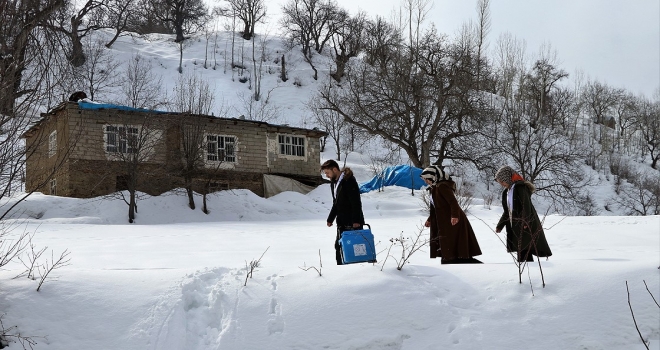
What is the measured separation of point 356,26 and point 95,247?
5365 centimetres

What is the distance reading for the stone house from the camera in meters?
21.3

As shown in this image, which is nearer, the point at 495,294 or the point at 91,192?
→ the point at 495,294

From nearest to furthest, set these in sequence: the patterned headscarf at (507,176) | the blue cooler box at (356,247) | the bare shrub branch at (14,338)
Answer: the bare shrub branch at (14,338) → the blue cooler box at (356,247) → the patterned headscarf at (507,176)

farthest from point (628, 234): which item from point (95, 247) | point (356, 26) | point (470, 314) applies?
point (356, 26)

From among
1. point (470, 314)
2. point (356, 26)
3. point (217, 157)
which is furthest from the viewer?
point (356, 26)

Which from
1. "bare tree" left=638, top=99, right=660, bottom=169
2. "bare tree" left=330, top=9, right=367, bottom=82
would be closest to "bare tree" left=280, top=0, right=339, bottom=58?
"bare tree" left=330, top=9, right=367, bottom=82

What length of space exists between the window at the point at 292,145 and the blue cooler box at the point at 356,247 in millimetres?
21473

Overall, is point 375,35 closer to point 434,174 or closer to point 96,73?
point 96,73

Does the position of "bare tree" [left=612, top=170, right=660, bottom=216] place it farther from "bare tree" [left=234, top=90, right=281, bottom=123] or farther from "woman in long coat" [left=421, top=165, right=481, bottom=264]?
"woman in long coat" [left=421, top=165, right=481, bottom=264]

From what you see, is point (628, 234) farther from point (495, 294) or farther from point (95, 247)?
point (95, 247)

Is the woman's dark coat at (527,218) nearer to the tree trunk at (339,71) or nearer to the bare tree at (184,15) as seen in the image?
the tree trunk at (339,71)

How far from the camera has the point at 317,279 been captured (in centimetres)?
569

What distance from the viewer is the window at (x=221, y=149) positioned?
85.1 feet

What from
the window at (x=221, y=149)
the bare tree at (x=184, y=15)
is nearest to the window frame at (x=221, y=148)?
the window at (x=221, y=149)
